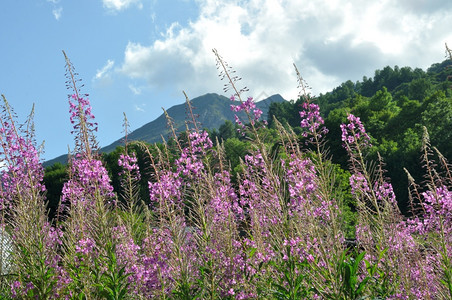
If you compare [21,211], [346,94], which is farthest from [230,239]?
[346,94]

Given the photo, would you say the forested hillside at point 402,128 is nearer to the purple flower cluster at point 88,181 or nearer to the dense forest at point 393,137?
the dense forest at point 393,137

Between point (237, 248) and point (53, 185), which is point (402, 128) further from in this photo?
point (237, 248)

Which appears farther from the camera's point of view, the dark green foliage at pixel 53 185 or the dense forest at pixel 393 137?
the dark green foliage at pixel 53 185

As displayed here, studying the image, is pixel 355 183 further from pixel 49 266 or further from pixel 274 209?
pixel 49 266

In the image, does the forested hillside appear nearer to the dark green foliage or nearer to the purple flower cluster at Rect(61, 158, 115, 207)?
the purple flower cluster at Rect(61, 158, 115, 207)

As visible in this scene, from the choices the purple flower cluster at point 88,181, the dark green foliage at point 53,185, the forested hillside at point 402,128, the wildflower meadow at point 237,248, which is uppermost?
the dark green foliage at point 53,185

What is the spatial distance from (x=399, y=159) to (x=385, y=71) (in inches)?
3525

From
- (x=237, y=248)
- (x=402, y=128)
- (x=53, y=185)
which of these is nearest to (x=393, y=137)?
(x=402, y=128)

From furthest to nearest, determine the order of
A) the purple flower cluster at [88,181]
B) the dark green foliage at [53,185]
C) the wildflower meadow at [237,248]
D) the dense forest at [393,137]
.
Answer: the dark green foliage at [53,185] → the dense forest at [393,137] → the purple flower cluster at [88,181] → the wildflower meadow at [237,248]

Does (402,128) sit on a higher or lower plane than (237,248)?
lower

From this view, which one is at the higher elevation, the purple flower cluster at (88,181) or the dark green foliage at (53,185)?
the dark green foliage at (53,185)

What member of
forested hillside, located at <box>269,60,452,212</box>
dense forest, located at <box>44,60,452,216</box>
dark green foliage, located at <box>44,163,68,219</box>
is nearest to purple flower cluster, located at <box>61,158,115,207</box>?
forested hillside, located at <box>269,60,452,212</box>

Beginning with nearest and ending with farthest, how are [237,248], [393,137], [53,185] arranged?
1. [237,248]
2. [393,137]
3. [53,185]

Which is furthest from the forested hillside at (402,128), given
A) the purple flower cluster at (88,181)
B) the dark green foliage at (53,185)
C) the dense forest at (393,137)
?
the dark green foliage at (53,185)
